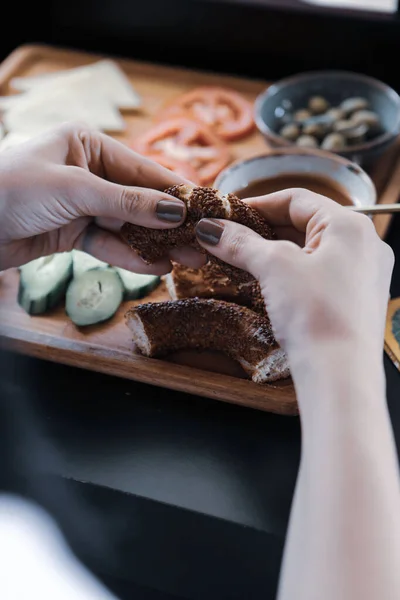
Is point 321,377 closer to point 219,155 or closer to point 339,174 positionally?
point 339,174

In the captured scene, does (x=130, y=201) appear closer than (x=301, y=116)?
Yes

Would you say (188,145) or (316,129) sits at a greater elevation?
(316,129)

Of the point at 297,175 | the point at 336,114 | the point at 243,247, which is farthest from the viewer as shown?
the point at 336,114

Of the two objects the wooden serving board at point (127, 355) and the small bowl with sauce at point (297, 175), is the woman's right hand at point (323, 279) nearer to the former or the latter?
the wooden serving board at point (127, 355)

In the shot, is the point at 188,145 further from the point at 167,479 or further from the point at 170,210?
the point at 167,479

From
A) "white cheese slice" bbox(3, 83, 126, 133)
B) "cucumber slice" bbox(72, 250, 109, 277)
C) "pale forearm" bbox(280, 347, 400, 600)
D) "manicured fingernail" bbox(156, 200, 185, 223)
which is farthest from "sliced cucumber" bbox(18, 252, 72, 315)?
"pale forearm" bbox(280, 347, 400, 600)

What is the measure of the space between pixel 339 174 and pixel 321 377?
759 millimetres

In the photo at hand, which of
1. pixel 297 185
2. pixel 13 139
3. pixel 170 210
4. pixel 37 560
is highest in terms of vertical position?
pixel 170 210

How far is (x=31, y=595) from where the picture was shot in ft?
3.87

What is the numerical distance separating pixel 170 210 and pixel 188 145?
2.27ft

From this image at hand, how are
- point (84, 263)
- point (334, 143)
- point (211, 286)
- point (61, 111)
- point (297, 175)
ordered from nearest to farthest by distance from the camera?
point (211, 286) → point (84, 263) → point (297, 175) → point (334, 143) → point (61, 111)

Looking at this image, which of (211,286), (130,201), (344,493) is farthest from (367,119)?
(344,493)

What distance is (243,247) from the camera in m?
1.08

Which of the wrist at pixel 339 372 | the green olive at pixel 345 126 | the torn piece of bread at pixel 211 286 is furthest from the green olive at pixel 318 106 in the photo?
the wrist at pixel 339 372
